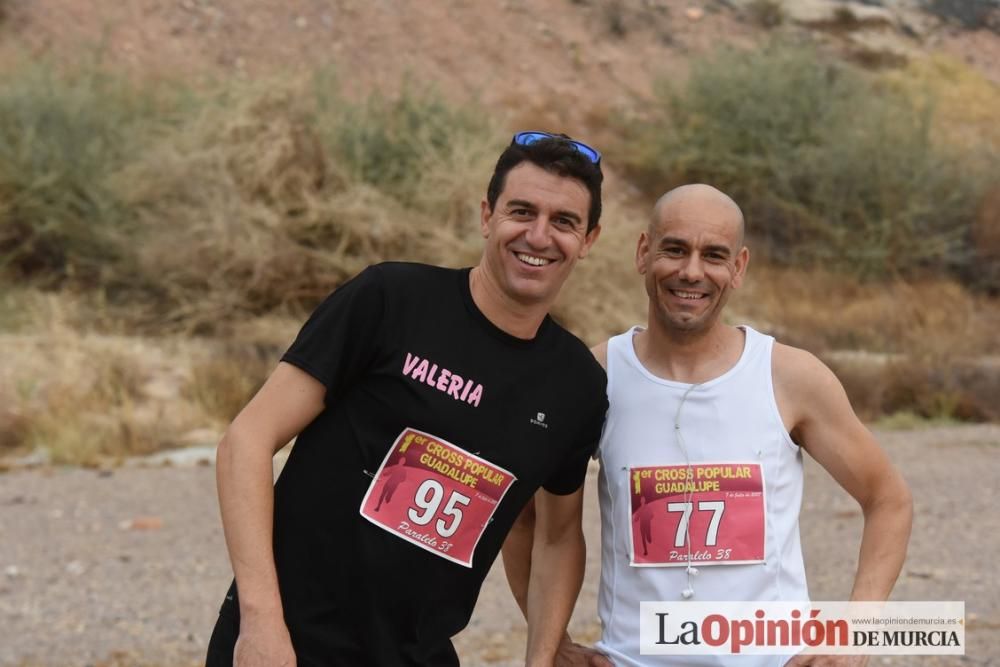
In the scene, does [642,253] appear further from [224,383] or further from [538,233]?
[224,383]

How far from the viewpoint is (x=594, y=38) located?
25922 mm

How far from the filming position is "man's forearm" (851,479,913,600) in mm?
2594

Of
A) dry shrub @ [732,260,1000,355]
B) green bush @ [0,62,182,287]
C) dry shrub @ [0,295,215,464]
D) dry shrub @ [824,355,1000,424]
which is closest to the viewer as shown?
dry shrub @ [0,295,215,464]

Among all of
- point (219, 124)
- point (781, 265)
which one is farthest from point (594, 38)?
point (219, 124)

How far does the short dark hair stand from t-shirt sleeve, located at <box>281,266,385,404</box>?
0.40m

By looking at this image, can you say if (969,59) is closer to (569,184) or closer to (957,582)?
(957,582)

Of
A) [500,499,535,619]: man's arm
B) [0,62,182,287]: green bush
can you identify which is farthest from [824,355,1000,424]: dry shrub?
[500,499,535,619]: man's arm

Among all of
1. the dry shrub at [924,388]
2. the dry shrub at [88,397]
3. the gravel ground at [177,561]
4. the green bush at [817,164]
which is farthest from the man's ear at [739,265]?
the green bush at [817,164]

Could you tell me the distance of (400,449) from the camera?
96.0 inches

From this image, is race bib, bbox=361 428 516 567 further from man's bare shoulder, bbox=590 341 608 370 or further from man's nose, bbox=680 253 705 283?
man's nose, bbox=680 253 705 283

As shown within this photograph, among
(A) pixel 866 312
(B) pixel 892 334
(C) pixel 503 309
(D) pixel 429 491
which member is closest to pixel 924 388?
(B) pixel 892 334

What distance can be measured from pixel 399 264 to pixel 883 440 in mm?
9140

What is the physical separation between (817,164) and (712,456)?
1496cm

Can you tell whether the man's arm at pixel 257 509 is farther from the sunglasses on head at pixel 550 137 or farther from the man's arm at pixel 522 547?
the man's arm at pixel 522 547
